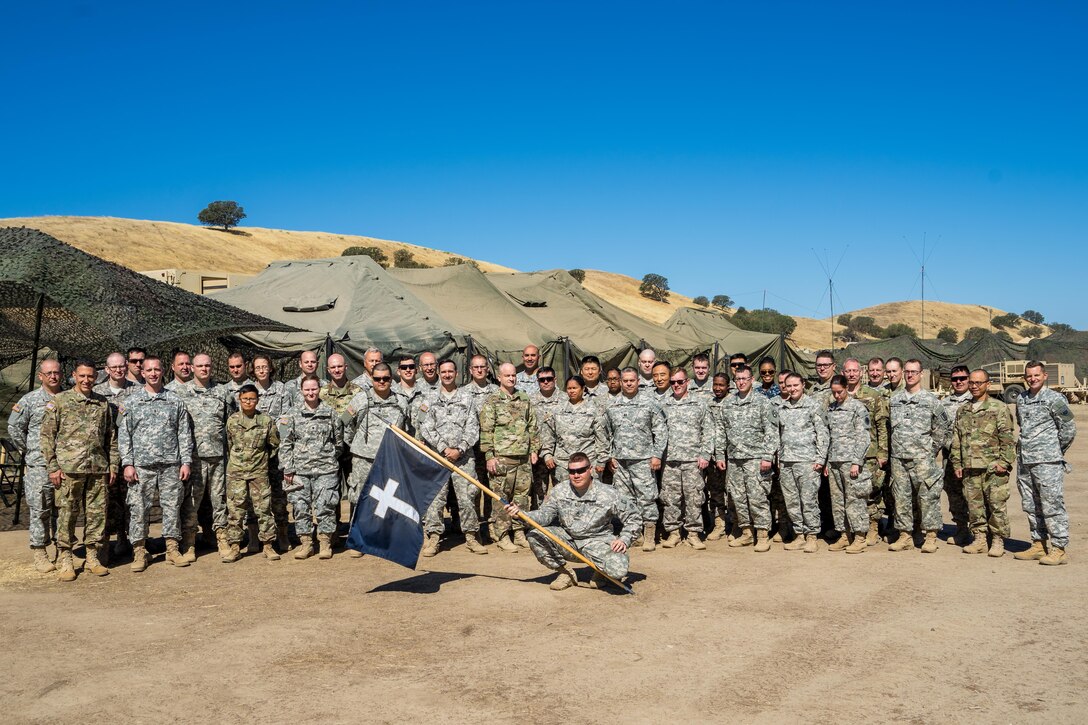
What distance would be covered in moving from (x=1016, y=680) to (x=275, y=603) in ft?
16.6

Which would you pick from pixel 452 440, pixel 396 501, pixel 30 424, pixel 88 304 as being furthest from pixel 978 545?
pixel 88 304

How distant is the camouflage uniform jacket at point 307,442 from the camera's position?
8.23 meters

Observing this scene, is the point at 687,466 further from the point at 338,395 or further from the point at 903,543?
the point at 338,395

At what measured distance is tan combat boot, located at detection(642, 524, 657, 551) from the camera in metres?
8.70

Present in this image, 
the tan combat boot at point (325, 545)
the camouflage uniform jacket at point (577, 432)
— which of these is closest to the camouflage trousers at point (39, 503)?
the tan combat boot at point (325, 545)

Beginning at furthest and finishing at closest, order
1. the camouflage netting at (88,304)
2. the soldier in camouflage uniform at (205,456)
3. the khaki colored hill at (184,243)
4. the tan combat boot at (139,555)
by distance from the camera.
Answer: the khaki colored hill at (184,243), the camouflage netting at (88,304), the soldier in camouflage uniform at (205,456), the tan combat boot at (139,555)

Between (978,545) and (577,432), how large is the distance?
399cm

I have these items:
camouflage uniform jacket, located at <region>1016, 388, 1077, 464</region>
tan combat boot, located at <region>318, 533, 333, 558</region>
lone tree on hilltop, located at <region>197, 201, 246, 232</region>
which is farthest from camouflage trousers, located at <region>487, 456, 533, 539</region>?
lone tree on hilltop, located at <region>197, 201, 246, 232</region>

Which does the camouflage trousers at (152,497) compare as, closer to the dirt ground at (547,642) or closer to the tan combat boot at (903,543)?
the dirt ground at (547,642)

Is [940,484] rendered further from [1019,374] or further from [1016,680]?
[1019,374]

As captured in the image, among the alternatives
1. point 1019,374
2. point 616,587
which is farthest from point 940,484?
point 1019,374

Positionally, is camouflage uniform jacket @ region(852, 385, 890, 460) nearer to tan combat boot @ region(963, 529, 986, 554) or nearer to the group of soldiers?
the group of soldiers

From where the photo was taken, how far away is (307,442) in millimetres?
8242

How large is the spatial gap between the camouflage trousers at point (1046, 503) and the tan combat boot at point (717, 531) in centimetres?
287
